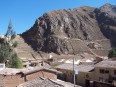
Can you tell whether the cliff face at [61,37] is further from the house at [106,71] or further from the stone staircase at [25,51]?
the house at [106,71]

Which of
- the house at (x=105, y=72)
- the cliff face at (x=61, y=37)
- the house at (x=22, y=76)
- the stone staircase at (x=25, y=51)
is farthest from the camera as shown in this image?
the cliff face at (x=61, y=37)

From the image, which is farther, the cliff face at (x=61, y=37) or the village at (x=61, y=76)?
the cliff face at (x=61, y=37)

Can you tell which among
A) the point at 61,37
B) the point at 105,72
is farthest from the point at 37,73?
the point at 61,37

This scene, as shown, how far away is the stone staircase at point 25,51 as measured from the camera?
13962 cm

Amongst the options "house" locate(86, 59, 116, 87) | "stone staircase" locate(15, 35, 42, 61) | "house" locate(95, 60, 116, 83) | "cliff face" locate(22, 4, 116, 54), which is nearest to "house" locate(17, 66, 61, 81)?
"house" locate(86, 59, 116, 87)

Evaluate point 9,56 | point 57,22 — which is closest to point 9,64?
point 9,56

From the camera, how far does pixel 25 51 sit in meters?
152

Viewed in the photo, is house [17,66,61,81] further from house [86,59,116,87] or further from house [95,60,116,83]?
house [95,60,116,83]

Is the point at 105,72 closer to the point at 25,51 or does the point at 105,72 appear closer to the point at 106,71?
the point at 106,71

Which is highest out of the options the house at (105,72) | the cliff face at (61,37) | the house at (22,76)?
the cliff face at (61,37)

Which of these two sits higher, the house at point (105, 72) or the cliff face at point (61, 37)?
the cliff face at point (61, 37)

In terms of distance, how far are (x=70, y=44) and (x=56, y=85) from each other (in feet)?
493

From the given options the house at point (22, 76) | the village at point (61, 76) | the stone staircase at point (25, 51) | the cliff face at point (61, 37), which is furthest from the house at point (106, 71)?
the cliff face at point (61, 37)

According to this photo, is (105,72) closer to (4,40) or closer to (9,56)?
(9,56)
